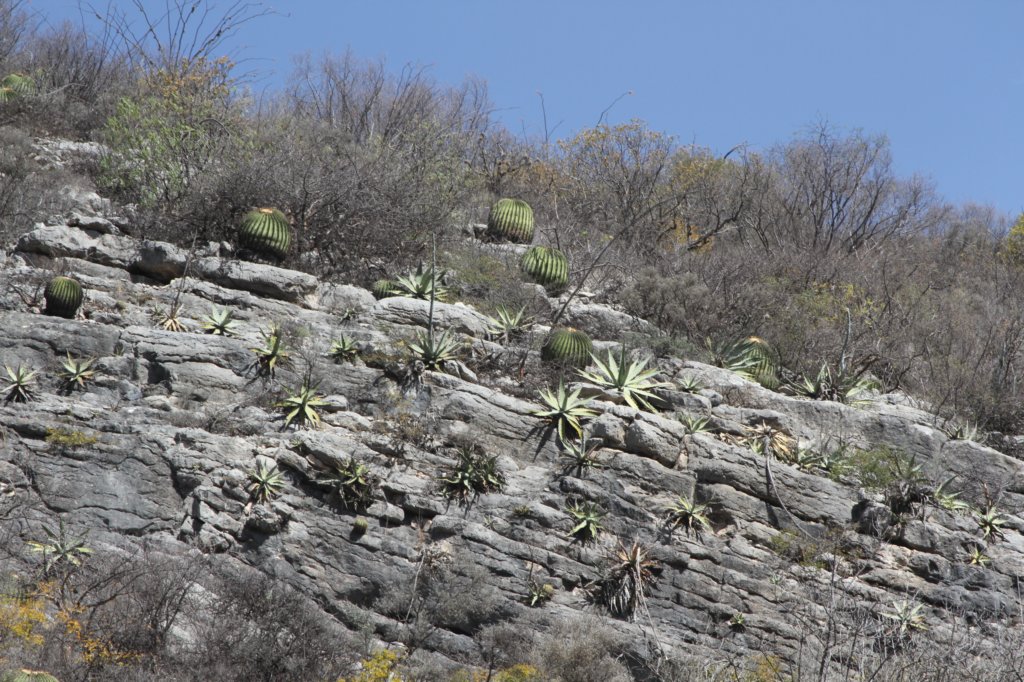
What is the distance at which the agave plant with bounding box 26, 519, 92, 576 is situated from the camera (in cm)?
896

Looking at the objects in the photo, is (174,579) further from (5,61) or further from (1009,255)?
(1009,255)

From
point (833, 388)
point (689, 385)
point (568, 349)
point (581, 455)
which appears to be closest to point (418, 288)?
point (568, 349)

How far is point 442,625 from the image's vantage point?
973 centimetres

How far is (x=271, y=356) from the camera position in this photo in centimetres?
1196

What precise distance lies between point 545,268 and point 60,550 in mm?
10019

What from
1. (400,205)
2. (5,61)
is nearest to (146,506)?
(400,205)

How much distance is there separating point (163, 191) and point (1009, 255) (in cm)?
2367

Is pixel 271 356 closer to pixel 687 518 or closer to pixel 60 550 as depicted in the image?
pixel 60 550

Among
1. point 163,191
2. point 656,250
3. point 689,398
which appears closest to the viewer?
point 689,398

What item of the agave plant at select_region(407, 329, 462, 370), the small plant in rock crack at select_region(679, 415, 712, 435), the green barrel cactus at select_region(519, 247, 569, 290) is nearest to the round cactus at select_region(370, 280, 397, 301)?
the agave plant at select_region(407, 329, 462, 370)

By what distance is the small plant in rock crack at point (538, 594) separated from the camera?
1002 cm

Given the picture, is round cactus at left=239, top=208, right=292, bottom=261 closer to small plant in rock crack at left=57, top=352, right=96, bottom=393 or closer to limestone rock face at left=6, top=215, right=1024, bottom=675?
limestone rock face at left=6, top=215, right=1024, bottom=675

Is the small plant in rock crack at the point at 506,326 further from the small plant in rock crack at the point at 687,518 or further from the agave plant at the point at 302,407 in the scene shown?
the small plant in rock crack at the point at 687,518

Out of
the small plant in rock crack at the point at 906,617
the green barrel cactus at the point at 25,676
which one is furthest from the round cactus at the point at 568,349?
the green barrel cactus at the point at 25,676
